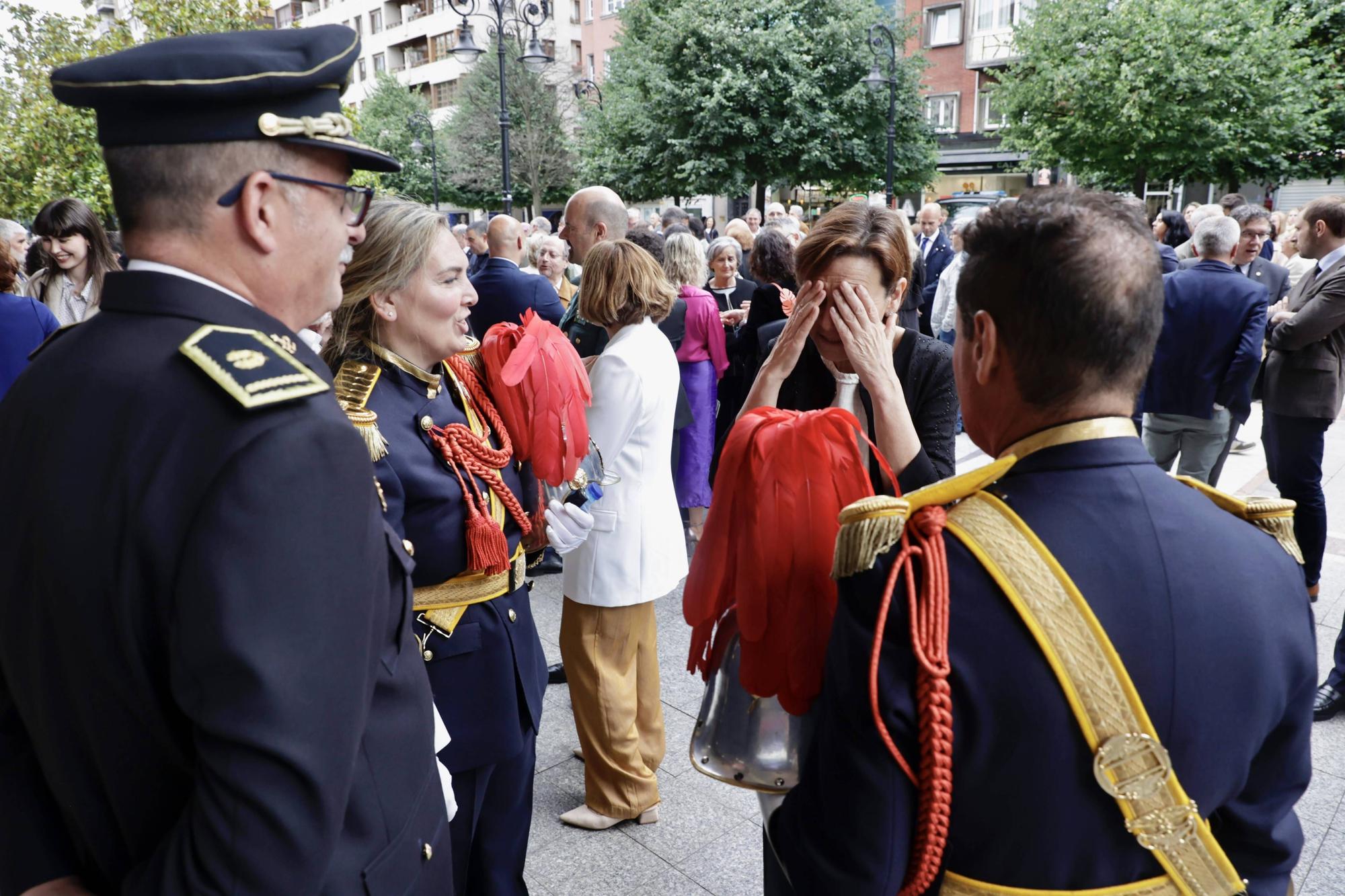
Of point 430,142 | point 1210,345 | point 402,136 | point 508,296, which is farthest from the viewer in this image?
point 430,142

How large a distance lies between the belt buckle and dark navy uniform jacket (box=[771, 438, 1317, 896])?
0.9 inches

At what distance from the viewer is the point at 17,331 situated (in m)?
4.17

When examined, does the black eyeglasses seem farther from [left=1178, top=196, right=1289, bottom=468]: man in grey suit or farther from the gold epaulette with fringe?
[left=1178, top=196, right=1289, bottom=468]: man in grey suit

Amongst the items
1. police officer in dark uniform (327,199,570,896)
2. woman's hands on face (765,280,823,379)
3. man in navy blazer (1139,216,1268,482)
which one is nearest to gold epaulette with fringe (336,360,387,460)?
police officer in dark uniform (327,199,570,896)

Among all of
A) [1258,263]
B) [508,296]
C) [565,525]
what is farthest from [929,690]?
[1258,263]

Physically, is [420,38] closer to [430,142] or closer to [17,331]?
[430,142]

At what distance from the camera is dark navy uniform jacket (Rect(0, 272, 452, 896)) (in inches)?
38.7

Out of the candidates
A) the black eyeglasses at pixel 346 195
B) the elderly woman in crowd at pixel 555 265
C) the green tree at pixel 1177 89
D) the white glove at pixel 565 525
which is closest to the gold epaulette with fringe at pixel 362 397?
the white glove at pixel 565 525

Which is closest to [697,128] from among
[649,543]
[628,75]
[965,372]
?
[628,75]

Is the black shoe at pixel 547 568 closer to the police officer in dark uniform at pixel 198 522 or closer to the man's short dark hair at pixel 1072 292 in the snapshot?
the police officer in dark uniform at pixel 198 522

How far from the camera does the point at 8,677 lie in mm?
1159

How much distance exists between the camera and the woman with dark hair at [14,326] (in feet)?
13.6

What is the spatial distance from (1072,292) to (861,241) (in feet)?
3.98

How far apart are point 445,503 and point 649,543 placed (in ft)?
3.75
